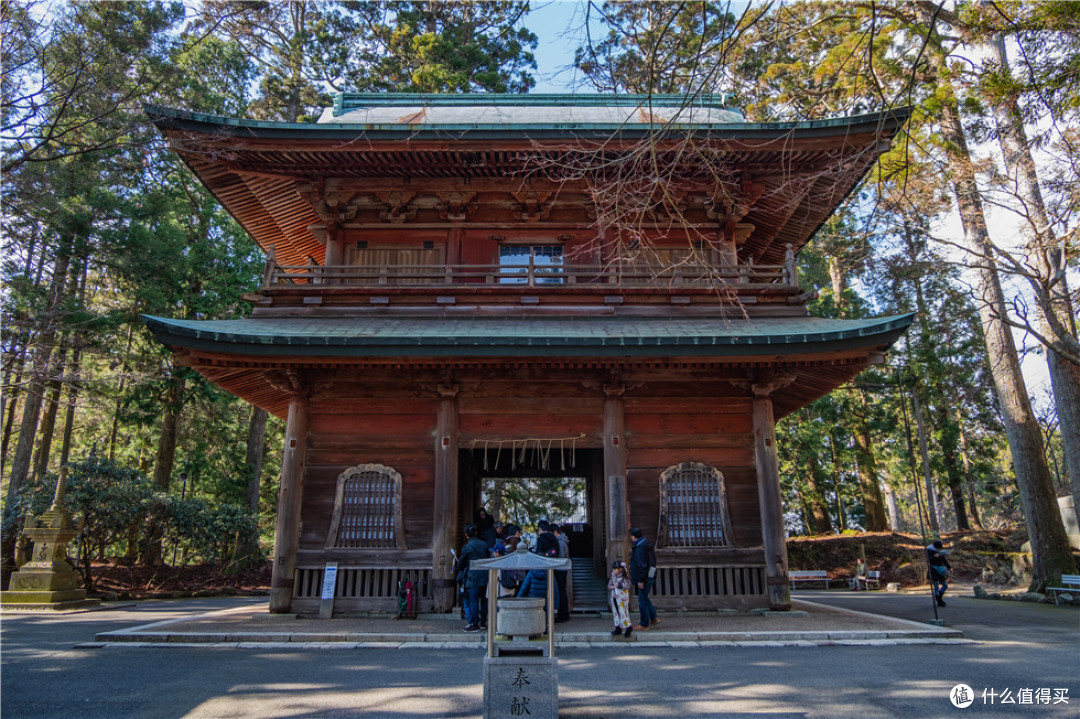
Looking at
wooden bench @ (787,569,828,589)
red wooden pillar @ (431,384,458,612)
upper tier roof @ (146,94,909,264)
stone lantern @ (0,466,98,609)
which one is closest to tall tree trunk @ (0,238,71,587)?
stone lantern @ (0,466,98,609)

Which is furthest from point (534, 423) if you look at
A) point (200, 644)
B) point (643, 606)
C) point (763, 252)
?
point (763, 252)

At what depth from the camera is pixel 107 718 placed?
5.72 metres

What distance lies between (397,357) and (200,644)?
5136 millimetres

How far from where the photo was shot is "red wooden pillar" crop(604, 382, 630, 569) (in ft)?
37.1

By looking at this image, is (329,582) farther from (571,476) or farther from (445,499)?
(571,476)

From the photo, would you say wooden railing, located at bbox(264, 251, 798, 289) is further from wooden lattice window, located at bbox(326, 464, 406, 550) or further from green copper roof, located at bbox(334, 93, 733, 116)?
green copper roof, located at bbox(334, 93, 733, 116)

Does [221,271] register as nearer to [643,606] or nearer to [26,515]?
[26,515]

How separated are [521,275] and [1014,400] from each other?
13.9 m

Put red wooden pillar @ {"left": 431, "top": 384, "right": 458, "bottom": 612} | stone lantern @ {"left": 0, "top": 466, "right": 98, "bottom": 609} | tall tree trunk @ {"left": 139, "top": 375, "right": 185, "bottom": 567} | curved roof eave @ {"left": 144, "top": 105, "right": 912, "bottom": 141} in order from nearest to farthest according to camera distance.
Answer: red wooden pillar @ {"left": 431, "top": 384, "right": 458, "bottom": 612} → curved roof eave @ {"left": 144, "top": 105, "right": 912, "bottom": 141} → stone lantern @ {"left": 0, "top": 466, "right": 98, "bottom": 609} → tall tree trunk @ {"left": 139, "top": 375, "right": 185, "bottom": 567}

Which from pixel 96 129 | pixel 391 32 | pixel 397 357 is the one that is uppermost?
pixel 391 32

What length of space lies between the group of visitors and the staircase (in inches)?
51.6

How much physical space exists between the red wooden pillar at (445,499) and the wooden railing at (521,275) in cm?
264

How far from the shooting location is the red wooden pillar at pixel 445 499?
1123 centimetres

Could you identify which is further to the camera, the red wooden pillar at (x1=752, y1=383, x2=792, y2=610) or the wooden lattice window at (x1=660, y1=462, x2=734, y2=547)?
the wooden lattice window at (x1=660, y1=462, x2=734, y2=547)
